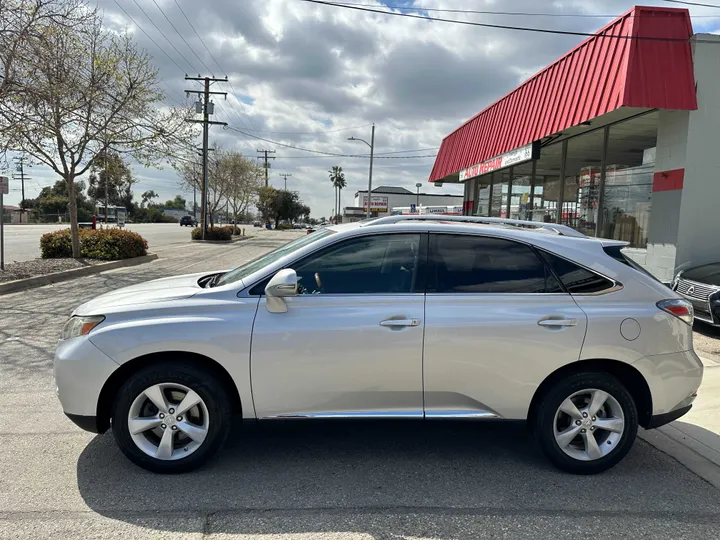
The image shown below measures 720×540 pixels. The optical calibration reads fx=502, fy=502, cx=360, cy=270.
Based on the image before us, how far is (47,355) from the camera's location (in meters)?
5.95

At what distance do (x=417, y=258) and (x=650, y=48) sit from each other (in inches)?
310

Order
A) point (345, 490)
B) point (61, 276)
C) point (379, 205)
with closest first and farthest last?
1. point (345, 490)
2. point (61, 276)
3. point (379, 205)

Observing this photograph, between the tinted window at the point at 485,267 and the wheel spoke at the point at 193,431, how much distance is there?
5.72 feet

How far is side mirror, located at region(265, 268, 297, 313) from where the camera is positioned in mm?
3098

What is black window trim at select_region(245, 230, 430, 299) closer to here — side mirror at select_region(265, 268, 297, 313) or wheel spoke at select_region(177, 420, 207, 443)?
side mirror at select_region(265, 268, 297, 313)

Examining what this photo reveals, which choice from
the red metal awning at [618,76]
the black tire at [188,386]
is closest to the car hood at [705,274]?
the red metal awning at [618,76]

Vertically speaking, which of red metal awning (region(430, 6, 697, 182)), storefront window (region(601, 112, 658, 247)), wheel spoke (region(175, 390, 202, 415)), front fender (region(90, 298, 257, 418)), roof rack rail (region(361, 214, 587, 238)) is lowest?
wheel spoke (region(175, 390, 202, 415))

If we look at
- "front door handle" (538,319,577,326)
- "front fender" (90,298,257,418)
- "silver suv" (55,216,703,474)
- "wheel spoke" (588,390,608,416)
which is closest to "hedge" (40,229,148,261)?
"silver suv" (55,216,703,474)

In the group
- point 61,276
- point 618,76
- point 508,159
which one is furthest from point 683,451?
point 61,276

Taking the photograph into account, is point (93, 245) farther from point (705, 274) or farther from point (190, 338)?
point (705, 274)

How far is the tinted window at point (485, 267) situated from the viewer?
3.38 m

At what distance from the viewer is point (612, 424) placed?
11.0ft

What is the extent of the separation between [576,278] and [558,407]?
34.3 inches

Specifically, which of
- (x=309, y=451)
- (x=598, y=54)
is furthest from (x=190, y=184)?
(x=309, y=451)
